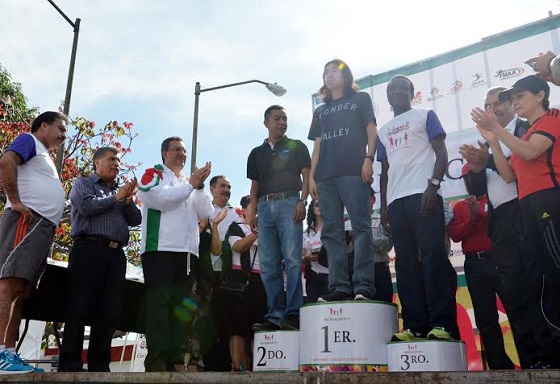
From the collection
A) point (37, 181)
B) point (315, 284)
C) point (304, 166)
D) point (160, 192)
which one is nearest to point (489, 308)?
point (315, 284)

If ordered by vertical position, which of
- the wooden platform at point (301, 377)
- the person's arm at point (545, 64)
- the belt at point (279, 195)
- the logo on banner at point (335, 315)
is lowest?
the wooden platform at point (301, 377)

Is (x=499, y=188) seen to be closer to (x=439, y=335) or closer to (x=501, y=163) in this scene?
(x=501, y=163)

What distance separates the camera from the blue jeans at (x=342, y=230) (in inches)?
153

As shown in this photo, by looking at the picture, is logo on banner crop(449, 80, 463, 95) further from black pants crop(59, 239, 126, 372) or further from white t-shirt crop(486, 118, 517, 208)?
black pants crop(59, 239, 126, 372)

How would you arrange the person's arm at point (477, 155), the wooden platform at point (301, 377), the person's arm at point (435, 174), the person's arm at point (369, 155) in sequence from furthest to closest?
the person's arm at point (477, 155) < the person's arm at point (369, 155) < the person's arm at point (435, 174) < the wooden platform at point (301, 377)

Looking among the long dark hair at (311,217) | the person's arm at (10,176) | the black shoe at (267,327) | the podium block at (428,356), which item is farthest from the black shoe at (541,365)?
the person's arm at (10,176)

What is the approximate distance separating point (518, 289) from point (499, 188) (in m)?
0.79

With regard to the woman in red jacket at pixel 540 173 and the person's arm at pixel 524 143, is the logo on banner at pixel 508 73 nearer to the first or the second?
the woman in red jacket at pixel 540 173

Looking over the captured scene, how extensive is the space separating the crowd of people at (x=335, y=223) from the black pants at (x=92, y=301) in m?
0.01

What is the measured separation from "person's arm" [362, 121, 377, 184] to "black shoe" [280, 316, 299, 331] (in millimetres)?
1234

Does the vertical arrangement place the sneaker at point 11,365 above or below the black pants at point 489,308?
below

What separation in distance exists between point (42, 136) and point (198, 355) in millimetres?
2569

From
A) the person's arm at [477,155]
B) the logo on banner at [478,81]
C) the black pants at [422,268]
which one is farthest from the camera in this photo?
the logo on banner at [478,81]

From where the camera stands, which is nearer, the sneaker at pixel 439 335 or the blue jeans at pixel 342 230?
the sneaker at pixel 439 335
